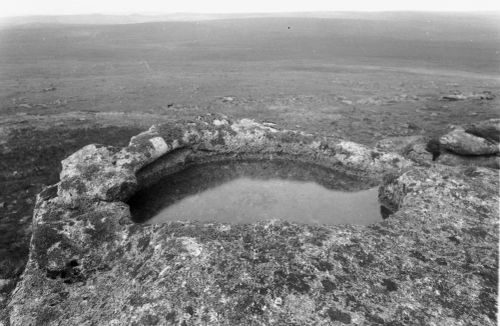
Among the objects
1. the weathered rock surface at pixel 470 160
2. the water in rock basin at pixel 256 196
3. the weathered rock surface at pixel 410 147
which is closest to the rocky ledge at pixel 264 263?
the water in rock basin at pixel 256 196

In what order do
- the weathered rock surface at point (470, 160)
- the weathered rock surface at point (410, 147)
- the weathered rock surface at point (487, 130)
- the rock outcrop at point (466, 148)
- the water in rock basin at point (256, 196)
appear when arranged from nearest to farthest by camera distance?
the water in rock basin at point (256, 196)
the weathered rock surface at point (470, 160)
the rock outcrop at point (466, 148)
the weathered rock surface at point (487, 130)
the weathered rock surface at point (410, 147)

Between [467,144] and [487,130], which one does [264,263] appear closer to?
[467,144]

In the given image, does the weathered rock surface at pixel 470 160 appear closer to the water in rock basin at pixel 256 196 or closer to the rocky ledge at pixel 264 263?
the rocky ledge at pixel 264 263

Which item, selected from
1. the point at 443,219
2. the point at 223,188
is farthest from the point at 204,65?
the point at 443,219

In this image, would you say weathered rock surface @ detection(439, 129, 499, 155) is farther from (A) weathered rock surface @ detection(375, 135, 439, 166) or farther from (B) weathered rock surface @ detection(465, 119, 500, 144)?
(A) weathered rock surface @ detection(375, 135, 439, 166)

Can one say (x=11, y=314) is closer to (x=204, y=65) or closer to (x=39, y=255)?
(x=39, y=255)

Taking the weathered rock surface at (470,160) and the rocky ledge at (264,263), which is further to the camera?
the weathered rock surface at (470,160)

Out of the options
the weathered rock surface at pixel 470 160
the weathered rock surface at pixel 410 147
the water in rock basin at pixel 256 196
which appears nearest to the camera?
the water in rock basin at pixel 256 196
